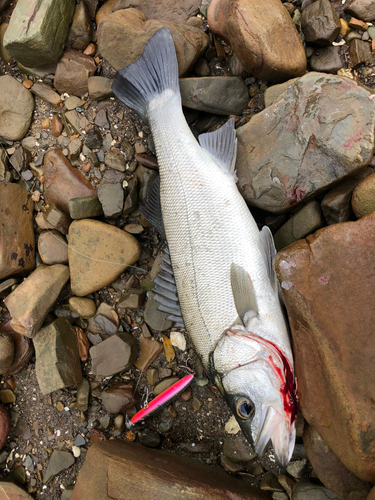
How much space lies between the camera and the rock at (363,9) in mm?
2713

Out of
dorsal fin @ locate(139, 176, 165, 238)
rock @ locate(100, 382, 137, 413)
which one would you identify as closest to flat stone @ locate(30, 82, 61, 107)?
dorsal fin @ locate(139, 176, 165, 238)

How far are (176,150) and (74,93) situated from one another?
1350 millimetres

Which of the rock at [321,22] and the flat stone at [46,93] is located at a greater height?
the rock at [321,22]

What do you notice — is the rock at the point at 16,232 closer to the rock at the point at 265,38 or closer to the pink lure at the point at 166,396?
the pink lure at the point at 166,396

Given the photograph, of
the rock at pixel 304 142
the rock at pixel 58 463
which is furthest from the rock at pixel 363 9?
the rock at pixel 58 463

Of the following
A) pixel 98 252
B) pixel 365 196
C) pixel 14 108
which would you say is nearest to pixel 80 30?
pixel 14 108

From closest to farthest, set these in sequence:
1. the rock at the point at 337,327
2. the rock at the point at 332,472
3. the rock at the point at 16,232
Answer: the rock at the point at 337,327
the rock at the point at 332,472
the rock at the point at 16,232

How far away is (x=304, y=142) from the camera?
2412mm

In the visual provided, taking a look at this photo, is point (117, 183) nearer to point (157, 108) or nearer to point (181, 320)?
point (157, 108)

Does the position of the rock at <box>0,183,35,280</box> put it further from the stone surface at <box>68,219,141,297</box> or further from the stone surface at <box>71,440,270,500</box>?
the stone surface at <box>71,440,270,500</box>

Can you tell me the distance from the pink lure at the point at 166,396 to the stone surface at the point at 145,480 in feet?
1.08

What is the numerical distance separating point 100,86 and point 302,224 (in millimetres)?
2130

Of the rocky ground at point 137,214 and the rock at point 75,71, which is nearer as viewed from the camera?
the rocky ground at point 137,214

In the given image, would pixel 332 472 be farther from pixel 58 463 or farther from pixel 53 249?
pixel 53 249
